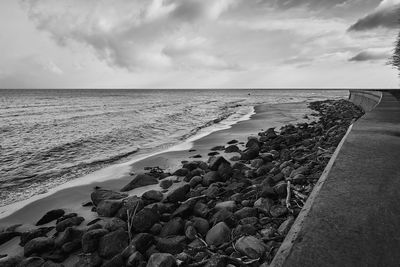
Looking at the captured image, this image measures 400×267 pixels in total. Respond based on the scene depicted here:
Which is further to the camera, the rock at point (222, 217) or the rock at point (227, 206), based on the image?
the rock at point (227, 206)

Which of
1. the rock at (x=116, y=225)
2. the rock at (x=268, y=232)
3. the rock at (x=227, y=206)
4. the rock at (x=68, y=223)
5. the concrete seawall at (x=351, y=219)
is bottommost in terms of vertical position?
the rock at (x=68, y=223)

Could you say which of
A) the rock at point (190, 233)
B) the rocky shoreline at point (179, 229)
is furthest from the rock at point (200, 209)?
the rock at point (190, 233)

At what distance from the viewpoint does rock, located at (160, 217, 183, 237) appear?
10.4 feet

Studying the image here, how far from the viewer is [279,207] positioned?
3131 millimetres

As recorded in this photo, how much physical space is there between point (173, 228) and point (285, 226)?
135cm

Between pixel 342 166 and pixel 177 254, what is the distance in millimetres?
2000

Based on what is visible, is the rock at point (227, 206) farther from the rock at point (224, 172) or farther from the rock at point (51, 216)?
the rock at point (51, 216)

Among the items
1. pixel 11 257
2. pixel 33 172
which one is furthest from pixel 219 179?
pixel 33 172

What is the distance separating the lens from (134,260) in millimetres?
2631

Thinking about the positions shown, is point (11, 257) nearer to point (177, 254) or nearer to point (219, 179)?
point (177, 254)

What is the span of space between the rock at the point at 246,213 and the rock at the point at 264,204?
0.12 metres

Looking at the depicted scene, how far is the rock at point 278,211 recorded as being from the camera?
302 cm

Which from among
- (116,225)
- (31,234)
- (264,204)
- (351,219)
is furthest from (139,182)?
(351,219)

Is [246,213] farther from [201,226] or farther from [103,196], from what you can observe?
[103,196]
